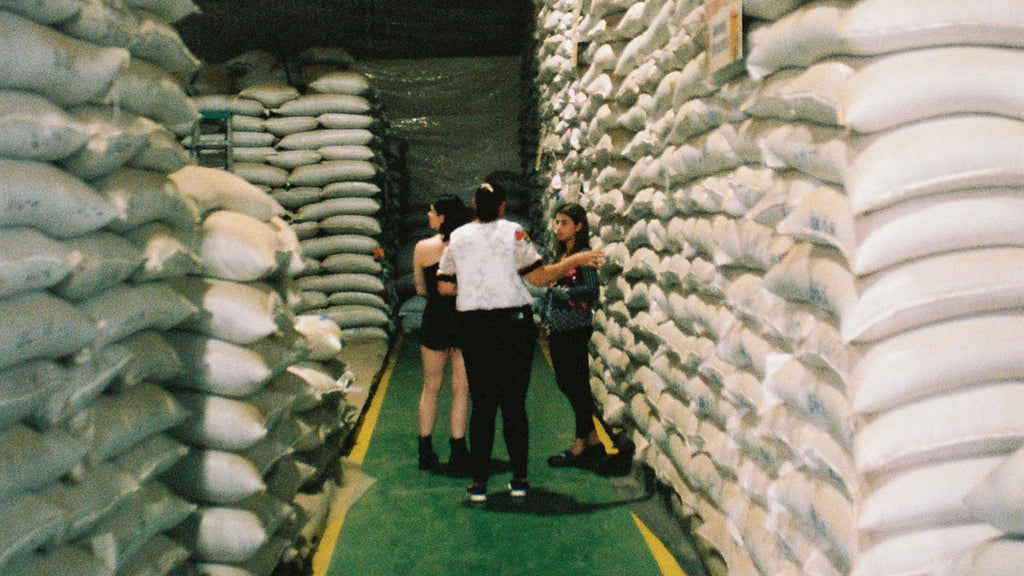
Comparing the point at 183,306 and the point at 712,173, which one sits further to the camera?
the point at 712,173

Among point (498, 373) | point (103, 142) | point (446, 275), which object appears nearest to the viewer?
point (103, 142)

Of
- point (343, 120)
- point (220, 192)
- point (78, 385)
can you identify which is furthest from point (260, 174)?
point (78, 385)

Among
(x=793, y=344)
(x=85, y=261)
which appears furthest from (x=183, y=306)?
(x=793, y=344)

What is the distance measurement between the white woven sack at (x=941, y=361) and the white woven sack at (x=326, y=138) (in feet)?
23.9

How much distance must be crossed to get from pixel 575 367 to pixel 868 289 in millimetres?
3109

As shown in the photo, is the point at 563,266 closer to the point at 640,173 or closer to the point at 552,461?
the point at 640,173

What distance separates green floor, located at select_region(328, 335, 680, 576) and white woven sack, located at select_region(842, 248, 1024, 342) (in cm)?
202

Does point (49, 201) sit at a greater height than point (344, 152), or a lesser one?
lesser

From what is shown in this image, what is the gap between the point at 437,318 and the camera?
481 cm

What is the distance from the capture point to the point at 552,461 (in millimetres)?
5027

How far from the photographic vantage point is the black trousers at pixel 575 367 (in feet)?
16.1

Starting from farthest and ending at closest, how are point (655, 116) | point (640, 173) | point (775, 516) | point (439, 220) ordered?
1. point (439, 220)
2. point (640, 173)
3. point (655, 116)
4. point (775, 516)

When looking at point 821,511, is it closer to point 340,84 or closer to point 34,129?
point 34,129

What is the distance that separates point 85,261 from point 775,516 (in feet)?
6.91
